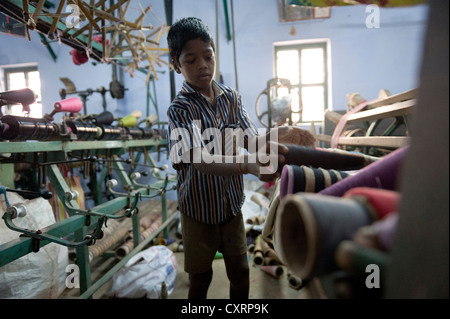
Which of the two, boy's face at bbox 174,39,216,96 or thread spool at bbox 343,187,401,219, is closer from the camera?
thread spool at bbox 343,187,401,219

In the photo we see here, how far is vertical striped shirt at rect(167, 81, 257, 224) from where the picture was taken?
3.79 ft

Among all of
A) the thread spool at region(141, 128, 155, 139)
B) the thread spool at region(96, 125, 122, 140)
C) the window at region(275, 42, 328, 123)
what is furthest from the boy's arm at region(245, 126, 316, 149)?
the window at region(275, 42, 328, 123)

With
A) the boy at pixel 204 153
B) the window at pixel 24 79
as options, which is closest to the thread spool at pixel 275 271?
the boy at pixel 204 153

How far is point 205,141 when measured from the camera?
1.23m

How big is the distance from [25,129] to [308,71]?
497cm

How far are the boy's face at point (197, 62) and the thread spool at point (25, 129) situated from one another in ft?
3.55

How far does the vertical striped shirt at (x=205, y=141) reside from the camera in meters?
1.16

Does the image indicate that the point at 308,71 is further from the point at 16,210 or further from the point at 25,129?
the point at 16,210

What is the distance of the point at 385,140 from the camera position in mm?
1412

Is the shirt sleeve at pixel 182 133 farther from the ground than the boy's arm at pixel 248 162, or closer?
farther from the ground

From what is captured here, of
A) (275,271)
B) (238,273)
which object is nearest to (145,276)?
(238,273)

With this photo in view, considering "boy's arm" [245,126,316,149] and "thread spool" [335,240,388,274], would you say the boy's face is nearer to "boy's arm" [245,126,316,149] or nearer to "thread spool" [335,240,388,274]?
"boy's arm" [245,126,316,149]

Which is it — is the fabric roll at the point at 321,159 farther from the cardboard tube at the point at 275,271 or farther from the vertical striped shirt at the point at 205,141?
the cardboard tube at the point at 275,271
